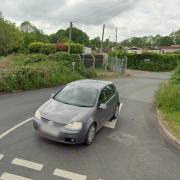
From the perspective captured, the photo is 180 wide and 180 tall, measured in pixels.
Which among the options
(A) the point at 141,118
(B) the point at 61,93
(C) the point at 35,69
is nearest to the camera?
(B) the point at 61,93

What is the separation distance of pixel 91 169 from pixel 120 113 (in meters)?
5.32

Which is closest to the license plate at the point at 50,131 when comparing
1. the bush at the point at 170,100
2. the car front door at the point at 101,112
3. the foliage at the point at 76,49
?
the car front door at the point at 101,112

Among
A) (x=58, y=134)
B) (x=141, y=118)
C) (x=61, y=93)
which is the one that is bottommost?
(x=141, y=118)

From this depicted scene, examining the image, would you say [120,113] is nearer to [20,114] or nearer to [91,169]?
[20,114]

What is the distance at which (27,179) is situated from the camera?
4.70m

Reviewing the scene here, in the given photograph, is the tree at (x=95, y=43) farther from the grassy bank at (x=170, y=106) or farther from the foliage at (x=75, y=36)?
the grassy bank at (x=170, y=106)

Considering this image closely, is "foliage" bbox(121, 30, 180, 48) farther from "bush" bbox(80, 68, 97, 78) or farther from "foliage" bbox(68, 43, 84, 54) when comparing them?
"bush" bbox(80, 68, 97, 78)

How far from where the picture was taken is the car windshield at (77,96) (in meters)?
7.18

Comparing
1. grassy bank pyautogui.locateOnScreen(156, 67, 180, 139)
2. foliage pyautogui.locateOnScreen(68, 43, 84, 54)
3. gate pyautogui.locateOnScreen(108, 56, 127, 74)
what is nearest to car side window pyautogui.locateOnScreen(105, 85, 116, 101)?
grassy bank pyautogui.locateOnScreen(156, 67, 180, 139)

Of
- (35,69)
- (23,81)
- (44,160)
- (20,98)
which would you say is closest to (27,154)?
(44,160)

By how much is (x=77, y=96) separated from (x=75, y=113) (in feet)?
3.47

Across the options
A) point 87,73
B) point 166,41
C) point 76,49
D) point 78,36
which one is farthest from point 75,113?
point 166,41

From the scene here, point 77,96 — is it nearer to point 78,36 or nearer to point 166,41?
point 78,36

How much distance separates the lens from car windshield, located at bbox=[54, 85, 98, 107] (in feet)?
23.6
